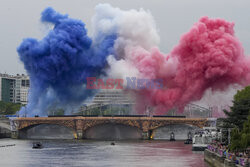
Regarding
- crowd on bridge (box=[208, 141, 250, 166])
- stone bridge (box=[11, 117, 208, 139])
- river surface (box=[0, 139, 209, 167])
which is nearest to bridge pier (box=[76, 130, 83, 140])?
stone bridge (box=[11, 117, 208, 139])

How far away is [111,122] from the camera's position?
167 m

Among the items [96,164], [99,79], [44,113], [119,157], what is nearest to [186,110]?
[99,79]

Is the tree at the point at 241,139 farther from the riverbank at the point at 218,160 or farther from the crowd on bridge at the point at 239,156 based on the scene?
the riverbank at the point at 218,160

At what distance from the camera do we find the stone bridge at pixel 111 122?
164 metres

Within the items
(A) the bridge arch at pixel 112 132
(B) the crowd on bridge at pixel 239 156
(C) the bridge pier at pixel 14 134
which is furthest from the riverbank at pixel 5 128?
(B) the crowd on bridge at pixel 239 156

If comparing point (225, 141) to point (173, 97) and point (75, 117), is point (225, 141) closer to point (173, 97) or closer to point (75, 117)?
point (173, 97)

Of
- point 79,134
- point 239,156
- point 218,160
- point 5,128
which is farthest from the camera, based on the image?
point 5,128

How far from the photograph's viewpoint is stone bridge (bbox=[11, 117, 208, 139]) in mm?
163875

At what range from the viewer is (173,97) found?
153500mm

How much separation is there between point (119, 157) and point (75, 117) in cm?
6582

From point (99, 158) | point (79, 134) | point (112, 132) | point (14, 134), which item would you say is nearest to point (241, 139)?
point (99, 158)

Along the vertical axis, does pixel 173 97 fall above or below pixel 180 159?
above

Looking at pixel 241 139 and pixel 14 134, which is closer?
pixel 241 139

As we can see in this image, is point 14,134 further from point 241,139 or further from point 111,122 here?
point 241,139
